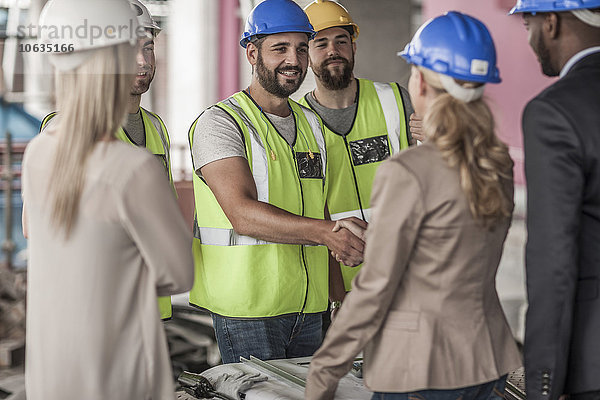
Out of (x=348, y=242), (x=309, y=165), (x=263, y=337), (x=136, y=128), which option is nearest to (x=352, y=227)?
(x=348, y=242)

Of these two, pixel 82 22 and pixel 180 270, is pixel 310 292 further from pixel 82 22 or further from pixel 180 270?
pixel 82 22

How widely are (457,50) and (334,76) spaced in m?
1.46

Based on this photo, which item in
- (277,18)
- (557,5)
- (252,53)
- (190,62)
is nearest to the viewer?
(557,5)

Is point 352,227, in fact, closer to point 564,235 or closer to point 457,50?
point 564,235

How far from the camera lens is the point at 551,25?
6.13ft

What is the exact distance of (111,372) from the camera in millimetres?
1496

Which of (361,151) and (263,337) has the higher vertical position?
(361,151)

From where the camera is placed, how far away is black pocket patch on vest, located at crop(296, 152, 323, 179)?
2.60 metres

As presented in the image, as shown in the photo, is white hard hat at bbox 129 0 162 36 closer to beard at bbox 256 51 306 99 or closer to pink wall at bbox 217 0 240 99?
beard at bbox 256 51 306 99

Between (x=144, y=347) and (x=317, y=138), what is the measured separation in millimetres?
1395

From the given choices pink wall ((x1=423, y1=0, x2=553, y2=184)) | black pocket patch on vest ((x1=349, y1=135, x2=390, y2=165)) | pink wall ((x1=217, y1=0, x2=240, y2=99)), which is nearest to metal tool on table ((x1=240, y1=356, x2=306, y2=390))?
black pocket patch on vest ((x1=349, y1=135, x2=390, y2=165))

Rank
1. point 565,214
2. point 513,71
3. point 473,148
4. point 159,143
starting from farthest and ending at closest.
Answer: point 513,71
point 159,143
point 565,214
point 473,148

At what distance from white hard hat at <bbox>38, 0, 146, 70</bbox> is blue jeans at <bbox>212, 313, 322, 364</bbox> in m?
1.19

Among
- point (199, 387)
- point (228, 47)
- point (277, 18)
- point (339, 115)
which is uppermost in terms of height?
point (228, 47)
